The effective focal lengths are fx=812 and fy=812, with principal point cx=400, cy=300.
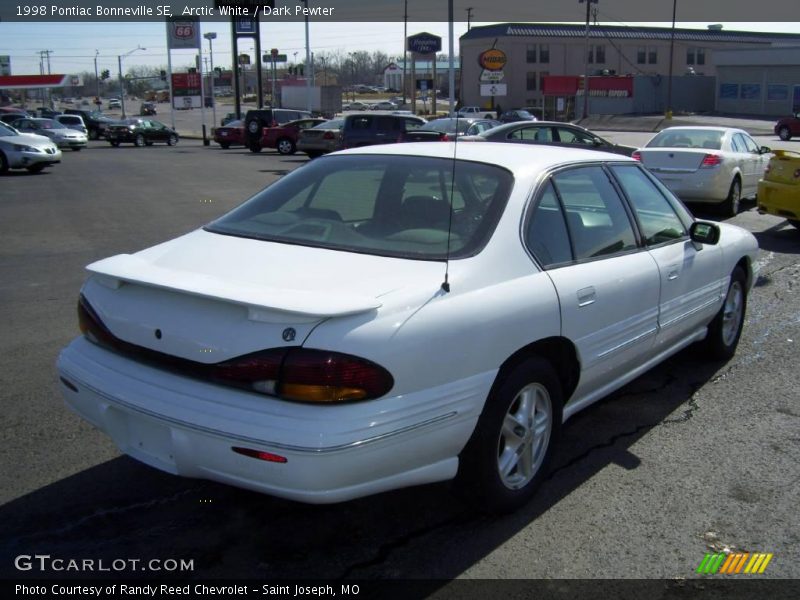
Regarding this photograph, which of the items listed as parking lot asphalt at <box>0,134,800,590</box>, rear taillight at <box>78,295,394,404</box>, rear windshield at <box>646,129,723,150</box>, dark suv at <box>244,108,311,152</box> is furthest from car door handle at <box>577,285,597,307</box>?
dark suv at <box>244,108,311,152</box>

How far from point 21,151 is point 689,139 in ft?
54.9

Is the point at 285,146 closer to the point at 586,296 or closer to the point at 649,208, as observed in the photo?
the point at 649,208

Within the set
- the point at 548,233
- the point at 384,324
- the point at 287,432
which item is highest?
the point at 548,233

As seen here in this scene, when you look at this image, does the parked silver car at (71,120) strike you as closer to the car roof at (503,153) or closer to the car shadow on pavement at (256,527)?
the car roof at (503,153)

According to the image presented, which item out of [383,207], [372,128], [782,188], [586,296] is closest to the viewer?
[586,296]

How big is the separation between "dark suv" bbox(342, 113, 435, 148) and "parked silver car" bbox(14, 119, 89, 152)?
56.8 ft

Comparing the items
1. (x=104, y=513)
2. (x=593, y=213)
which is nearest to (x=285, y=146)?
(x=593, y=213)

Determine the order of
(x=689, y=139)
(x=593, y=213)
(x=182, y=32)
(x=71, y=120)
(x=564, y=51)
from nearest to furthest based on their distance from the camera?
(x=593, y=213), (x=689, y=139), (x=71, y=120), (x=182, y=32), (x=564, y=51)

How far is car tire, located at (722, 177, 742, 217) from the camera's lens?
45.3 feet

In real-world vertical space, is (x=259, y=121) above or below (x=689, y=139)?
above

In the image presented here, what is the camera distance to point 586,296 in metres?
3.88

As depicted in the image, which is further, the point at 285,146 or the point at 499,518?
the point at 285,146

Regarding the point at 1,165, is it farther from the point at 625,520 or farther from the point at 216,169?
the point at 625,520

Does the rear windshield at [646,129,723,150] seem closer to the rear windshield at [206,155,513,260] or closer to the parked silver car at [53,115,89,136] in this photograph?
the rear windshield at [206,155,513,260]
